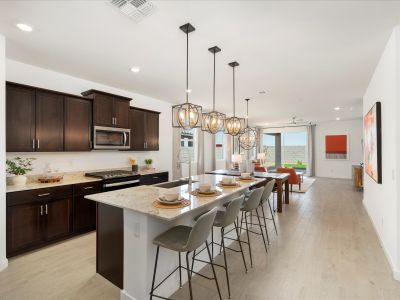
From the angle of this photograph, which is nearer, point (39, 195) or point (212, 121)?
point (39, 195)

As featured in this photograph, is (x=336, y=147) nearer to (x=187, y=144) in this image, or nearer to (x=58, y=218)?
(x=187, y=144)

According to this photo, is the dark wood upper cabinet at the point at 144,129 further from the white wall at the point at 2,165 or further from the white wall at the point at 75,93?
the white wall at the point at 2,165

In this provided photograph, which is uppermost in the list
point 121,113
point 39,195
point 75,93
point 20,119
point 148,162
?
point 75,93

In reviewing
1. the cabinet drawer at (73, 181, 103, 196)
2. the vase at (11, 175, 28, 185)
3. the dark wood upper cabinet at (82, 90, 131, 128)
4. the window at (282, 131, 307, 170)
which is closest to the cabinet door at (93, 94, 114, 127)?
the dark wood upper cabinet at (82, 90, 131, 128)

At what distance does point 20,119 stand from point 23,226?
1.51 m

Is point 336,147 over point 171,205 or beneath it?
over

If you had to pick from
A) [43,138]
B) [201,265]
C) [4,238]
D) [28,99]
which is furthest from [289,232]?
[28,99]

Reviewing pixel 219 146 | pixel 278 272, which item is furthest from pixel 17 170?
pixel 219 146

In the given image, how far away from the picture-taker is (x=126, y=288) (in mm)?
1982

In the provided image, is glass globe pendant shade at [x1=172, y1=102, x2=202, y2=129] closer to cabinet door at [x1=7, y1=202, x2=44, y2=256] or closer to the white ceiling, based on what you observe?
the white ceiling

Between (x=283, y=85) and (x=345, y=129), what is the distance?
7.30m

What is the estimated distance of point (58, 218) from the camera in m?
3.21

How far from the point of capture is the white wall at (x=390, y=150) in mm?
2369

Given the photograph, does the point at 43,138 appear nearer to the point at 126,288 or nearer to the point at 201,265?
the point at 126,288
